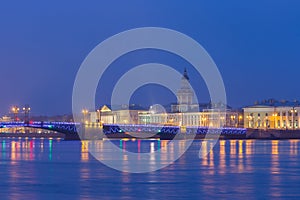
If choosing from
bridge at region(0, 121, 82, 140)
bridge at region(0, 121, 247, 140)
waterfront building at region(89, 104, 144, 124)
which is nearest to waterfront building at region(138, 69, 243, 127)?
waterfront building at region(89, 104, 144, 124)

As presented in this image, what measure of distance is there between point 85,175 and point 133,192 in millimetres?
6193

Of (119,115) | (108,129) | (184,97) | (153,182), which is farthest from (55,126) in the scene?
(184,97)

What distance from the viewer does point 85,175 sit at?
26.0 meters

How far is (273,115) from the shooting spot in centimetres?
13150

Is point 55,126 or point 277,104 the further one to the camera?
point 277,104

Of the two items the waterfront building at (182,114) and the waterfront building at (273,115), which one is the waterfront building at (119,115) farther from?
the waterfront building at (273,115)

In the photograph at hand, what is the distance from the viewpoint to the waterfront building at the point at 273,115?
128375mm

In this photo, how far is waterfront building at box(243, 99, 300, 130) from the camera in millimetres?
128375

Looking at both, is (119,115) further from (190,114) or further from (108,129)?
(108,129)

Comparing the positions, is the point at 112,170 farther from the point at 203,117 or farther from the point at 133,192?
the point at 203,117

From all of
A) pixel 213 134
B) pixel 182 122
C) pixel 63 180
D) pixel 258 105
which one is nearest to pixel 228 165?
pixel 63 180

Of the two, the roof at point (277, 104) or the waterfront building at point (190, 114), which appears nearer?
the roof at point (277, 104)

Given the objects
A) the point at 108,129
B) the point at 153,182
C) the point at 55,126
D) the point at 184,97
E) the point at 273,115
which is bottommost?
the point at 153,182

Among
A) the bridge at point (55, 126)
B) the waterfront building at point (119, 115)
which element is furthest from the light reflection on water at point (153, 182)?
the waterfront building at point (119, 115)
